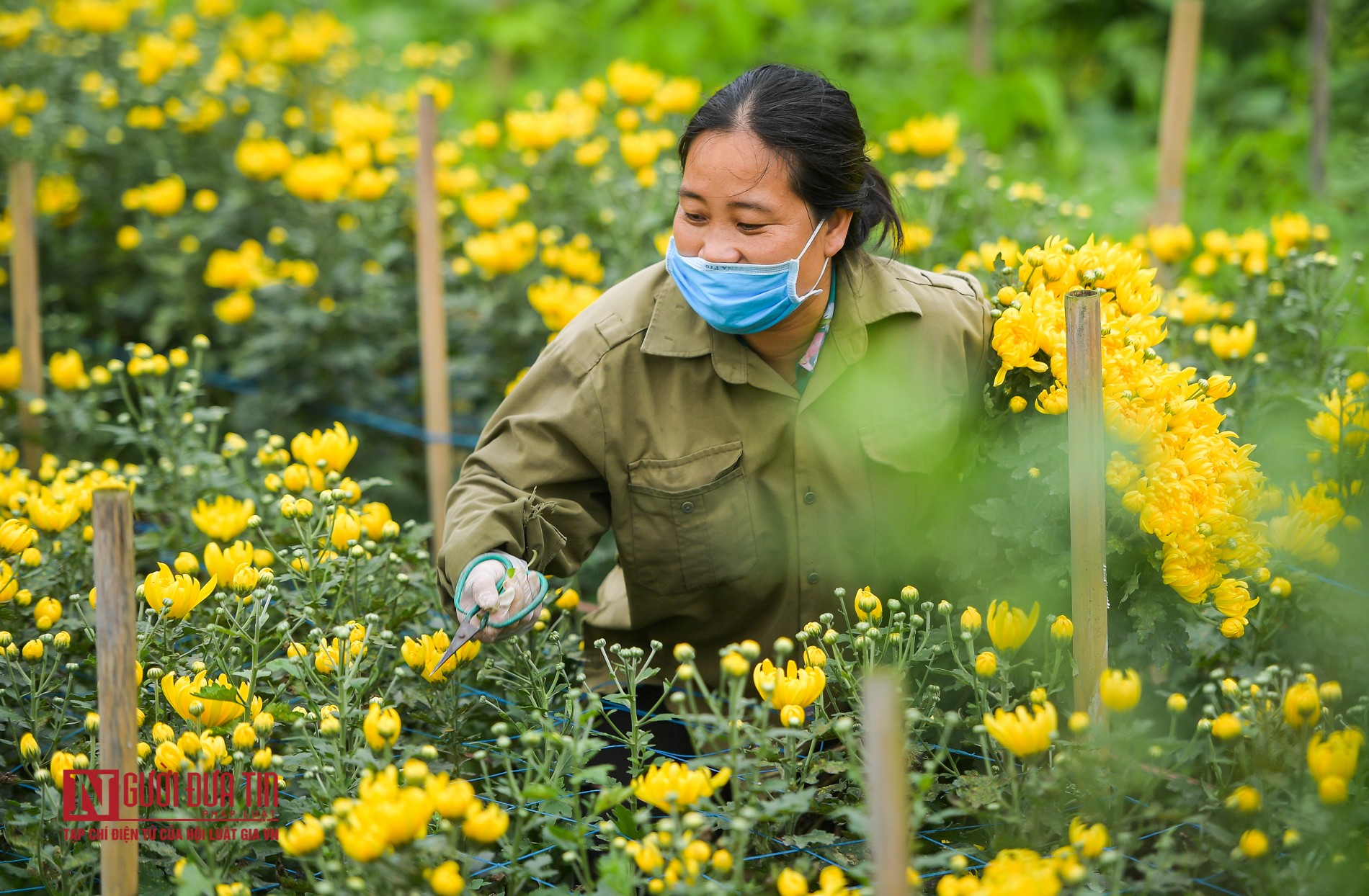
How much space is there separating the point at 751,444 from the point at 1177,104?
251 centimetres

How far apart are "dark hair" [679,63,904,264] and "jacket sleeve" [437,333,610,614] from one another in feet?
1.67

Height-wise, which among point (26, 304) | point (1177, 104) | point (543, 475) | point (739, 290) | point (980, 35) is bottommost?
point (543, 475)

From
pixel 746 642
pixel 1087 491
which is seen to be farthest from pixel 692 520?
pixel 1087 491

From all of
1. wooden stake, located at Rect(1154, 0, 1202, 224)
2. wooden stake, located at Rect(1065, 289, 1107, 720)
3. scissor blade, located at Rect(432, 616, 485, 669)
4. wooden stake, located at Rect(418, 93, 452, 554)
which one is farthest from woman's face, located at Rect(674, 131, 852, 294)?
wooden stake, located at Rect(1154, 0, 1202, 224)

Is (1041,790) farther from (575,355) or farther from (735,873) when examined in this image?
(575,355)

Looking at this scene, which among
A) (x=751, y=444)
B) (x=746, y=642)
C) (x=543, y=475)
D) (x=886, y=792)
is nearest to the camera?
(x=886, y=792)

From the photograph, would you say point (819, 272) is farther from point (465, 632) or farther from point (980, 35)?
point (980, 35)

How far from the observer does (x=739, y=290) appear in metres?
2.23

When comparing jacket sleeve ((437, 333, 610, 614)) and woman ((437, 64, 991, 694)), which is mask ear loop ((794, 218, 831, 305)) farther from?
jacket sleeve ((437, 333, 610, 614))

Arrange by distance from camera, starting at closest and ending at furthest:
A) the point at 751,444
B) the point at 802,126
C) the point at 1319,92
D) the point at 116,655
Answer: the point at 116,655, the point at 802,126, the point at 751,444, the point at 1319,92

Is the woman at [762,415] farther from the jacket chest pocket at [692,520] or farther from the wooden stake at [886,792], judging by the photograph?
the wooden stake at [886,792]

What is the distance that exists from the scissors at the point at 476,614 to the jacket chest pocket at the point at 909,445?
2.51 ft

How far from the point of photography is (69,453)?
149 inches

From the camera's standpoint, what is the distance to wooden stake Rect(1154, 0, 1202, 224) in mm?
4062
